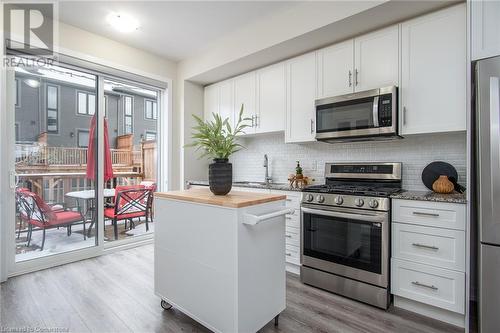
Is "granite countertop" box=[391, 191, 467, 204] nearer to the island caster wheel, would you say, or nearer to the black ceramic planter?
the black ceramic planter

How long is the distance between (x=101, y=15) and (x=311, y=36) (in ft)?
7.49

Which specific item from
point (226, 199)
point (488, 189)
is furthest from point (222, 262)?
point (488, 189)

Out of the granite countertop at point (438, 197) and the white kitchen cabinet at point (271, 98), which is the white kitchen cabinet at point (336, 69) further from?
the granite countertop at point (438, 197)

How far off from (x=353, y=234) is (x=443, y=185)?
85 cm

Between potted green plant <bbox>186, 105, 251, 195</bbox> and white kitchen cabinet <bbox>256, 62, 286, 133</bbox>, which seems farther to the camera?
white kitchen cabinet <bbox>256, 62, 286, 133</bbox>

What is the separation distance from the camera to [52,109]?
3150mm

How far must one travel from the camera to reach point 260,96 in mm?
3559

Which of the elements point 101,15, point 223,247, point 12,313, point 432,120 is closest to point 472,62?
point 432,120

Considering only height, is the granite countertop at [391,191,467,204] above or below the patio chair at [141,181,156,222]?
above

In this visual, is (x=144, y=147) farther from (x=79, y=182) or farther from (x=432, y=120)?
(x=432, y=120)

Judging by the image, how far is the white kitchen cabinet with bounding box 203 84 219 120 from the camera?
13.8 ft

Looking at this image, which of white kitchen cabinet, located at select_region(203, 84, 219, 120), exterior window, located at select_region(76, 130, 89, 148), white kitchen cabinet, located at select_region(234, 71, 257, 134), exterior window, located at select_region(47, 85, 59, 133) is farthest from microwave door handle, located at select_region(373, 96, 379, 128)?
exterior window, located at select_region(47, 85, 59, 133)

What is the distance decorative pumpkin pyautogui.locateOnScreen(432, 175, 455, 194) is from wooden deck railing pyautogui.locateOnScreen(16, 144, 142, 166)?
149 inches

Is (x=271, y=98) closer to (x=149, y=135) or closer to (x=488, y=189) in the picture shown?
(x=149, y=135)
